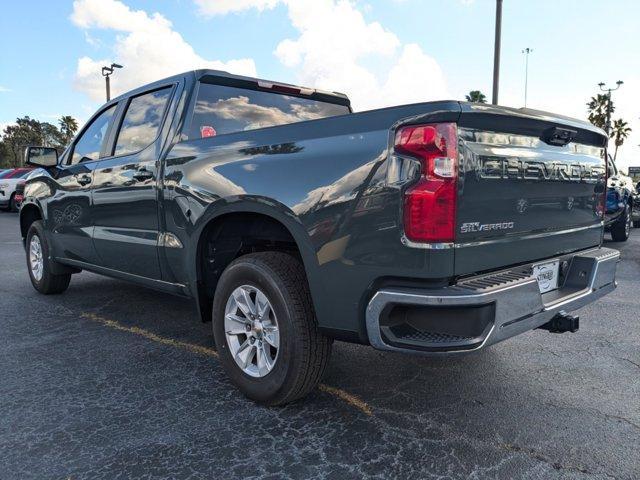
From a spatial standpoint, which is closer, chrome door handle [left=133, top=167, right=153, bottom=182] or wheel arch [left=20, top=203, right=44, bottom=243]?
chrome door handle [left=133, top=167, right=153, bottom=182]

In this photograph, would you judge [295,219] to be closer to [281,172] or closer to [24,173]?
[281,172]

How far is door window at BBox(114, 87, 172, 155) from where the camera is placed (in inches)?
153

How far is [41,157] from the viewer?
16.8 ft

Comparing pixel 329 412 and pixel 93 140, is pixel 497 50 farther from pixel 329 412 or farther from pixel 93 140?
pixel 329 412

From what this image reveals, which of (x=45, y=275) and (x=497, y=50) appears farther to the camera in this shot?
(x=497, y=50)

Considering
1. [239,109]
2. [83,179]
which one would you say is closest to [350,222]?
[239,109]

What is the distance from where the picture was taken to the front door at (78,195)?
14.9 ft

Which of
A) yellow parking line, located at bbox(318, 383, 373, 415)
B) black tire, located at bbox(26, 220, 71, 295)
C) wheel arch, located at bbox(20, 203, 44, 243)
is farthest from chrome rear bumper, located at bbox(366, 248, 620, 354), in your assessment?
wheel arch, located at bbox(20, 203, 44, 243)

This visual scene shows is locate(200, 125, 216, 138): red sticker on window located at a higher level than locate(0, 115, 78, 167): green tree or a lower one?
lower

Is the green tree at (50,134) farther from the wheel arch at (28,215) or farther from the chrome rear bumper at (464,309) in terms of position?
the chrome rear bumper at (464,309)

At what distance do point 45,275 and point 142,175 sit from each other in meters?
2.50

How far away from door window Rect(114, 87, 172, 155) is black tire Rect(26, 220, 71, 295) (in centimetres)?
172

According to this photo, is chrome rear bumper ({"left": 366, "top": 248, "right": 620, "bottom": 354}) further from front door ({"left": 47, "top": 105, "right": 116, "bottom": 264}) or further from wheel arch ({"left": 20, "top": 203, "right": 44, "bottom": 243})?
wheel arch ({"left": 20, "top": 203, "right": 44, "bottom": 243})

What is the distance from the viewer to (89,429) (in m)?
2.69
